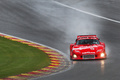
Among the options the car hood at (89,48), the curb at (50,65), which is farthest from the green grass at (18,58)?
the car hood at (89,48)

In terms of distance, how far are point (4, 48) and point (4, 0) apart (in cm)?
1872

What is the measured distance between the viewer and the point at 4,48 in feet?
79.1

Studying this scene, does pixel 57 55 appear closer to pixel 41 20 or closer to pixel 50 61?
pixel 50 61

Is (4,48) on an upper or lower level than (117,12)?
lower

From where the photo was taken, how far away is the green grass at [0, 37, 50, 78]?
18105mm

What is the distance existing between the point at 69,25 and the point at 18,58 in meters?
12.8

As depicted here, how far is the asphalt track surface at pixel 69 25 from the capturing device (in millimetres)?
17656

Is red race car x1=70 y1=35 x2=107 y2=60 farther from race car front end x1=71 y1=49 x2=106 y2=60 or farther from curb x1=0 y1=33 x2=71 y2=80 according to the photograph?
curb x1=0 y1=33 x2=71 y2=80

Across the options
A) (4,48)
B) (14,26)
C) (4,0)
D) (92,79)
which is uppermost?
(4,0)

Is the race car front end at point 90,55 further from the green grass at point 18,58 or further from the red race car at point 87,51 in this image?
the green grass at point 18,58

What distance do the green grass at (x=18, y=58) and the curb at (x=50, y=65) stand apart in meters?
0.41

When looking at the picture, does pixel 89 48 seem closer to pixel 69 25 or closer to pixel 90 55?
pixel 90 55

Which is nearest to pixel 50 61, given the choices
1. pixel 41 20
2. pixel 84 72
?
pixel 84 72

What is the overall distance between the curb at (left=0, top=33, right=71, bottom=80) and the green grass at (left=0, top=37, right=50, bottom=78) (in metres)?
0.41
